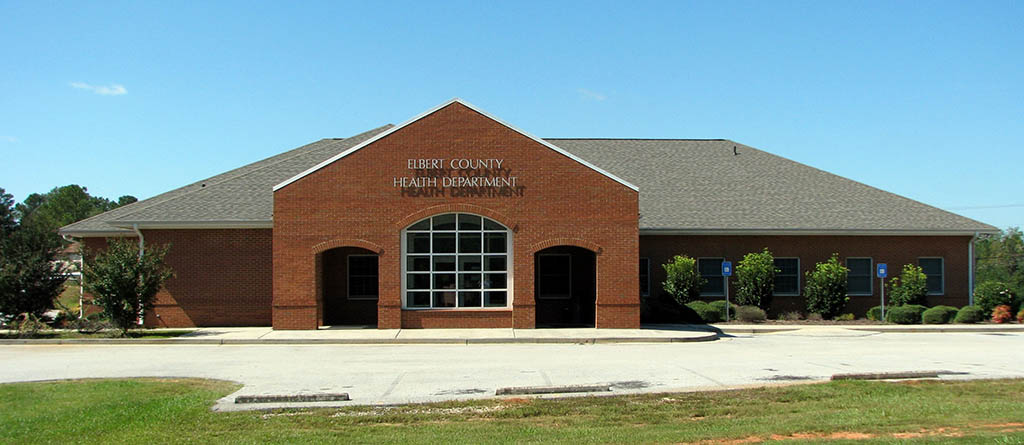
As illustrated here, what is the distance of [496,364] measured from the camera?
17203 millimetres

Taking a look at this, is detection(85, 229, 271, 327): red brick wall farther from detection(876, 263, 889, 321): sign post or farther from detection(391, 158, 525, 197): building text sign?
detection(876, 263, 889, 321): sign post

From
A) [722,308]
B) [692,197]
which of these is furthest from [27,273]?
[692,197]

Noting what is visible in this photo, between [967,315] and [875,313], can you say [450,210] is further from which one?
[967,315]

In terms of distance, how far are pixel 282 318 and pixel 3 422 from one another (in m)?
13.2

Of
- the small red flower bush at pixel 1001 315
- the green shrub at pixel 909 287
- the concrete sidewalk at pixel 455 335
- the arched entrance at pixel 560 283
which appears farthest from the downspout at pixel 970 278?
the arched entrance at pixel 560 283

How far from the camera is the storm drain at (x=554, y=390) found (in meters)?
12.9

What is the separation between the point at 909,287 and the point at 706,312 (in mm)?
7557

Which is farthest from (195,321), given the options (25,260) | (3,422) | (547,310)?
(3,422)

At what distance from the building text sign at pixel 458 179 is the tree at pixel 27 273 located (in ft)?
36.6

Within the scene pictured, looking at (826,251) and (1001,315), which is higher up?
(826,251)

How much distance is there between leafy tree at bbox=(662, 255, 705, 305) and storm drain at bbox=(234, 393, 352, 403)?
714 inches

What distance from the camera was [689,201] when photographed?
31750mm

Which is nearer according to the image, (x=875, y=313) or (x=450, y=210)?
(x=450, y=210)

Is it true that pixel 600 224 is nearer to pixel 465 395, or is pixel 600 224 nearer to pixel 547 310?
pixel 547 310
